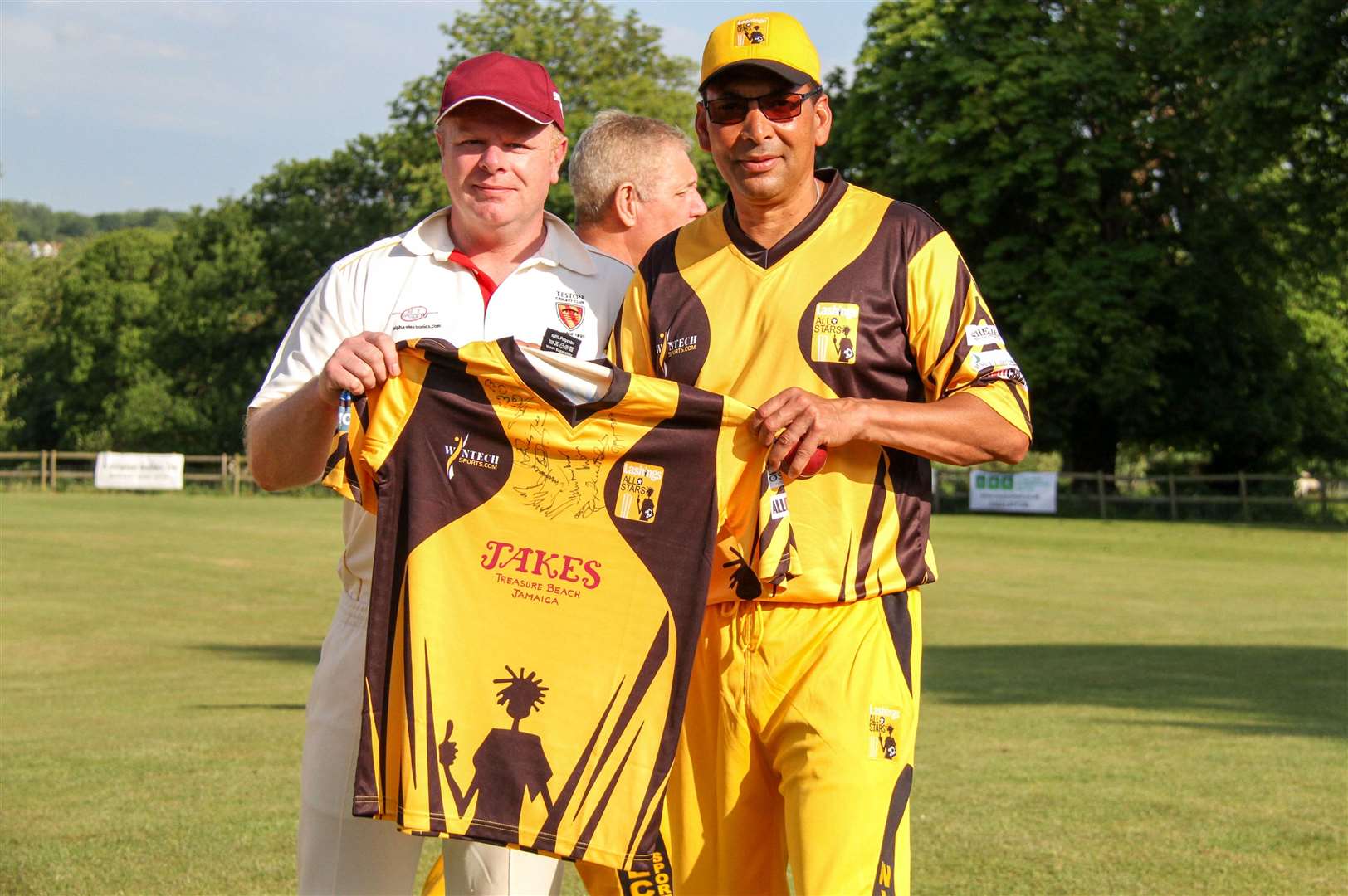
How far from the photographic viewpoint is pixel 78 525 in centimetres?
3934

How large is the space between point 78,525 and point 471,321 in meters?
38.2

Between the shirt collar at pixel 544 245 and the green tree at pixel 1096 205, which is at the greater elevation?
the green tree at pixel 1096 205

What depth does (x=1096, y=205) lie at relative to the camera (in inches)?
1802

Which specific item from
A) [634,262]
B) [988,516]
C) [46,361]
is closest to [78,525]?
[988,516]

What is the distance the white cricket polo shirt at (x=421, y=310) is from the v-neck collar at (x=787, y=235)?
0.57 m

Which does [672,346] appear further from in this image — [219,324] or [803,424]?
[219,324]

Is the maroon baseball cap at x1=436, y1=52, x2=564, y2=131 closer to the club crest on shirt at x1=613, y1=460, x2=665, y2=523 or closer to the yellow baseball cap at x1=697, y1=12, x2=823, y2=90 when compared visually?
the yellow baseball cap at x1=697, y1=12, x2=823, y2=90

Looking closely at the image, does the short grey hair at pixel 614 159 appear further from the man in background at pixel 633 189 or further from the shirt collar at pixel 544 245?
the shirt collar at pixel 544 245

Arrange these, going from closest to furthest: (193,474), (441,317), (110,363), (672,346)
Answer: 1. (672,346)
2. (441,317)
3. (193,474)
4. (110,363)

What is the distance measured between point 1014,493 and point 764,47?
143ft

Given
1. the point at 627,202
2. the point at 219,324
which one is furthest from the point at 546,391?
the point at 219,324

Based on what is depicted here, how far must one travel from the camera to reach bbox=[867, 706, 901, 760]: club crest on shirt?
365 centimetres

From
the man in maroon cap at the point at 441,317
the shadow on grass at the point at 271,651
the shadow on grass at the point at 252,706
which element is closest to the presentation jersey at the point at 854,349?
the man in maroon cap at the point at 441,317

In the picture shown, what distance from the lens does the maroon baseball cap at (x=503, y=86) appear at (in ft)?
13.4
